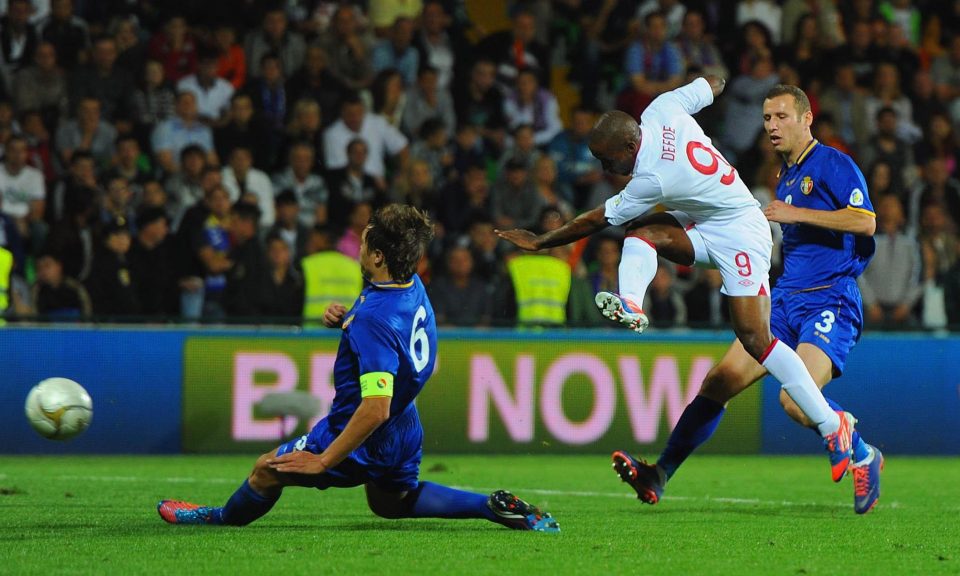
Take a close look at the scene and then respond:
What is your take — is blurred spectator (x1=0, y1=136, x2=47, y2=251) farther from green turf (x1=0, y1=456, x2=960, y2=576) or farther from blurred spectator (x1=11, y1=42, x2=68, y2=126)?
green turf (x1=0, y1=456, x2=960, y2=576)

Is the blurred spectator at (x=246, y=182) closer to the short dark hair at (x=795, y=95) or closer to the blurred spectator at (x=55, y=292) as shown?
the blurred spectator at (x=55, y=292)

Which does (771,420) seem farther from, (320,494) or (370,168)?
(320,494)

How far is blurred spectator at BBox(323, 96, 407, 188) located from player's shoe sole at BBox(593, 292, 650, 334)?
7.60 metres

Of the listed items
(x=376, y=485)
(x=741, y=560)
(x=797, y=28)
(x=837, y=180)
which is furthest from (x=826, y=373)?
(x=797, y=28)

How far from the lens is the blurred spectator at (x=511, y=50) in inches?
661

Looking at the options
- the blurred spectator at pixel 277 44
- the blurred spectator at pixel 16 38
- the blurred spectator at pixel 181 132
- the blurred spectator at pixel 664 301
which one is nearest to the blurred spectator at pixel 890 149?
the blurred spectator at pixel 664 301

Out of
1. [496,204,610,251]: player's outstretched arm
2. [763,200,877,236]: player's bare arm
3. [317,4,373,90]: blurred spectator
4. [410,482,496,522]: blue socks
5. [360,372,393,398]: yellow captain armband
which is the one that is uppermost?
[317,4,373,90]: blurred spectator

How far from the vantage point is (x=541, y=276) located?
1402 cm

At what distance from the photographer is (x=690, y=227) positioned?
8.12 metres

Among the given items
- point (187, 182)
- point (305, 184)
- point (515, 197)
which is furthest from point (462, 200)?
point (187, 182)

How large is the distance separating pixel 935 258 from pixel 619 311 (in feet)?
29.9

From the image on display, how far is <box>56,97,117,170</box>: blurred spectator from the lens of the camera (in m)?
14.6

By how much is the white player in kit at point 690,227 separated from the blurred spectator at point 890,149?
9.05 m

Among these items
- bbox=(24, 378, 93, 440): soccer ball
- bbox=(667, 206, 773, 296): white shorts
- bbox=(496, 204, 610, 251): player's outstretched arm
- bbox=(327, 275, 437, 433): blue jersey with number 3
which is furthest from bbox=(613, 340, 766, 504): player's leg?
bbox=(24, 378, 93, 440): soccer ball
